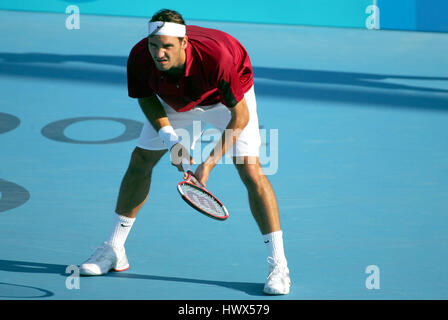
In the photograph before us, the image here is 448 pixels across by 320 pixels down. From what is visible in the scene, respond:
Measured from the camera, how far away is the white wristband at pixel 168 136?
3.74 meters

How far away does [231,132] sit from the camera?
3.73 metres

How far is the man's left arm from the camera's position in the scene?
367cm

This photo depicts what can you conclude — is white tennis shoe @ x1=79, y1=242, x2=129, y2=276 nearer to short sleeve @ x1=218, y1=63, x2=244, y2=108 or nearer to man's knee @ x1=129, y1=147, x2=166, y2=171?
man's knee @ x1=129, y1=147, x2=166, y2=171

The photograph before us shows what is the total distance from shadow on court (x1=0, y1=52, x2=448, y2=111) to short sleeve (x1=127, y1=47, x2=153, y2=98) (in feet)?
12.6

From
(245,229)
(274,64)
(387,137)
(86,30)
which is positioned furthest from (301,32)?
(245,229)

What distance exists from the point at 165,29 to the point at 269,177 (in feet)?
7.18

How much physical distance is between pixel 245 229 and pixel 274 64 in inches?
171

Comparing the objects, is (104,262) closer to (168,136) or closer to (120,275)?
(120,275)

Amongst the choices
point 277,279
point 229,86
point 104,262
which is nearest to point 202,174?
point 229,86

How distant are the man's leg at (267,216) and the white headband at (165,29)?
0.70m

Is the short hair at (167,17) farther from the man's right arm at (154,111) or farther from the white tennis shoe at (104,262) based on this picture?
the white tennis shoe at (104,262)

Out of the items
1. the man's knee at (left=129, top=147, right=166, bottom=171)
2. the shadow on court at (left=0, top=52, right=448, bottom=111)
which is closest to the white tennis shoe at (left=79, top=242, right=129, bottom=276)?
the man's knee at (left=129, top=147, right=166, bottom=171)

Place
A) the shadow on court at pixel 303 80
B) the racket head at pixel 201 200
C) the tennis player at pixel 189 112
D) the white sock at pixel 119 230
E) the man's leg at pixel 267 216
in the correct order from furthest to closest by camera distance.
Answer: the shadow on court at pixel 303 80 → the white sock at pixel 119 230 → the man's leg at pixel 267 216 → the tennis player at pixel 189 112 → the racket head at pixel 201 200

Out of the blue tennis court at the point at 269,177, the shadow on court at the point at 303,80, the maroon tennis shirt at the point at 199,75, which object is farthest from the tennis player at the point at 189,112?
the shadow on court at the point at 303,80
